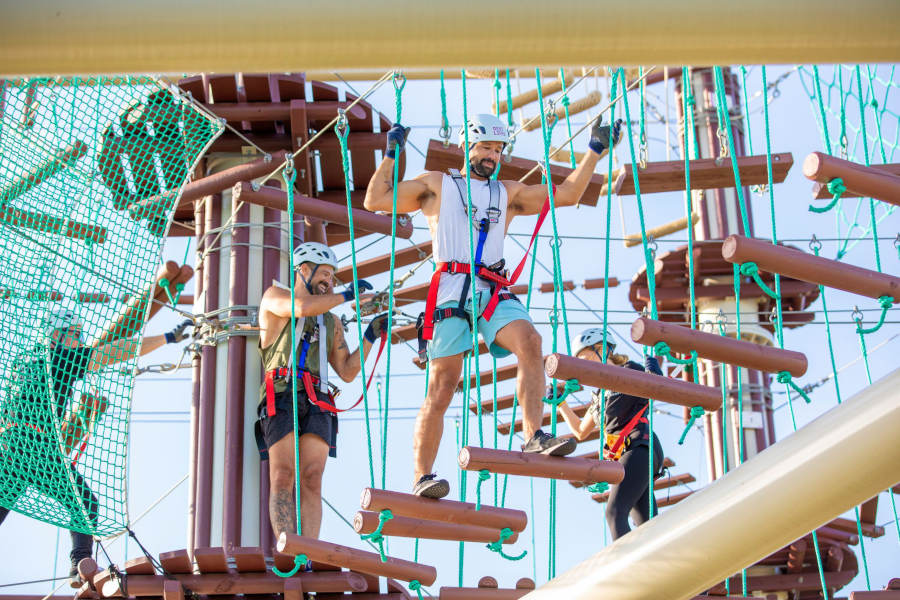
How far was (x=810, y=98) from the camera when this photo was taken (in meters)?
9.59

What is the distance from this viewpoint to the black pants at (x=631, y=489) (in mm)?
6766

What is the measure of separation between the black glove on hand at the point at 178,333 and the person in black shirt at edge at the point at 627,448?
2348 millimetres

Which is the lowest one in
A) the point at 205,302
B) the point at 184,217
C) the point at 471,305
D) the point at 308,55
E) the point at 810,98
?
the point at 308,55

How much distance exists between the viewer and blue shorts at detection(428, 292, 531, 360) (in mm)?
5797

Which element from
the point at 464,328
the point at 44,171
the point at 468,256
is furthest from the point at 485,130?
the point at 44,171

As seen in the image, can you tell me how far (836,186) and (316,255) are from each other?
3006mm

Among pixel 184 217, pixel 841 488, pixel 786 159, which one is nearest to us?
pixel 841 488

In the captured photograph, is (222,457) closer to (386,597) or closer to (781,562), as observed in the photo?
(386,597)

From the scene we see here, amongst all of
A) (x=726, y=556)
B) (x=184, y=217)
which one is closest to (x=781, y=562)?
(x=184, y=217)

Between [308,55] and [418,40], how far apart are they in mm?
209

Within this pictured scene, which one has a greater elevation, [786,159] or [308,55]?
[786,159]

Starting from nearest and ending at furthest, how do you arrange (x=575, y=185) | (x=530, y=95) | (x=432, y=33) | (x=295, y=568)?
(x=432, y=33) < (x=295, y=568) < (x=575, y=185) < (x=530, y=95)

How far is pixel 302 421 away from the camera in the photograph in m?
6.85

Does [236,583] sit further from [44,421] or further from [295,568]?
[44,421]
